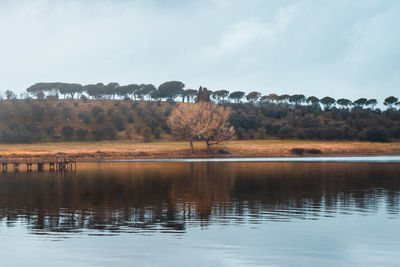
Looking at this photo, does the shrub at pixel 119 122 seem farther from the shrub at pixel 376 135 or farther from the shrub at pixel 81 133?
the shrub at pixel 376 135

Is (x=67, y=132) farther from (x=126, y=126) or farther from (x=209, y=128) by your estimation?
(x=209, y=128)

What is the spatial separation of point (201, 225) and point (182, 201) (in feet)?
34.4

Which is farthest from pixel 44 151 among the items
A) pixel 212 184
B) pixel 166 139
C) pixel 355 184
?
pixel 355 184

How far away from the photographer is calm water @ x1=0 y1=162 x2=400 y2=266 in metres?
19.8

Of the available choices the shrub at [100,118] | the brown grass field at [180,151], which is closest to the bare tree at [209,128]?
the brown grass field at [180,151]

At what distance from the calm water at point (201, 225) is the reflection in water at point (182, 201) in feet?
0.23

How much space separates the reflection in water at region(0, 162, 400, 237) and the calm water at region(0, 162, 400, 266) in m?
0.07

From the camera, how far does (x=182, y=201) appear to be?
37156 millimetres

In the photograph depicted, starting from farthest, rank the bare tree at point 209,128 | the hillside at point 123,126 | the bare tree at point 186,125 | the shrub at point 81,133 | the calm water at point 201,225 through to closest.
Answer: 1. the hillside at point 123,126
2. the shrub at point 81,133
3. the bare tree at point 186,125
4. the bare tree at point 209,128
5. the calm water at point 201,225

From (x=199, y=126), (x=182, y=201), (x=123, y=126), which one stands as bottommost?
(x=182, y=201)

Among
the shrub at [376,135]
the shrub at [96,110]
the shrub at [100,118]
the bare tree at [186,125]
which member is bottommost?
the shrub at [376,135]

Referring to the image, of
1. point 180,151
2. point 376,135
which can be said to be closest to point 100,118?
point 180,151

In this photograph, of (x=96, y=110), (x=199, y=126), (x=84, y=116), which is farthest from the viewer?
(x=96, y=110)

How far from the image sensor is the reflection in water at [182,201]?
2833 cm
